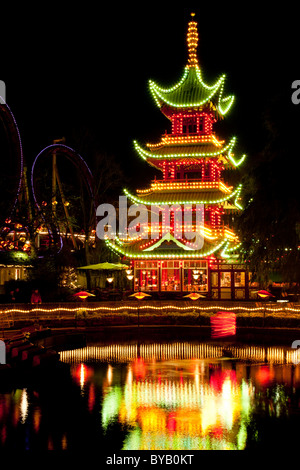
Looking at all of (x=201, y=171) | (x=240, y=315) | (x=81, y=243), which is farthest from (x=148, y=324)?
(x=81, y=243)

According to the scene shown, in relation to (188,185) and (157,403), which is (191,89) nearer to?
(188,185)

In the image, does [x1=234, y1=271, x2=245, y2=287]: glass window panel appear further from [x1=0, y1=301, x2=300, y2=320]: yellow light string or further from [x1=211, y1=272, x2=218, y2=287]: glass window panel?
[x1=0, y1=301, x2=300, y2=320]: yellow light string

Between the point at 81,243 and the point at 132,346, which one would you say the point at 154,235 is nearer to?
the point at 81,243

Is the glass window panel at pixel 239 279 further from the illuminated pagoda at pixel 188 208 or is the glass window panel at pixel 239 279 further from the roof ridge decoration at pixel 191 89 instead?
the roof ridge decoration at pixel 191 89

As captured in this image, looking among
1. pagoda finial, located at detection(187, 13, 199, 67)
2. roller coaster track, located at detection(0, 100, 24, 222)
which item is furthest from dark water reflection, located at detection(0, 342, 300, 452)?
pagoda finial, located at detection(187, 13, 199, 67)

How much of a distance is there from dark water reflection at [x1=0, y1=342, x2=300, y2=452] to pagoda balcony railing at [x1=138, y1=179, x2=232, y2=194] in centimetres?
2141

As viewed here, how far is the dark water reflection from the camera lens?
11.2 meters

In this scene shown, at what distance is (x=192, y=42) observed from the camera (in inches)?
1821

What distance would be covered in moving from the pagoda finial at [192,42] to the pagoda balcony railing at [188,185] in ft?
31.2

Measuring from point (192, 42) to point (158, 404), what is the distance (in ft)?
122

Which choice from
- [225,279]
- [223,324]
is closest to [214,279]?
[225,279]

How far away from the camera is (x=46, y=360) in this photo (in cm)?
1791

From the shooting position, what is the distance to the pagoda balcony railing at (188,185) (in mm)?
41781
